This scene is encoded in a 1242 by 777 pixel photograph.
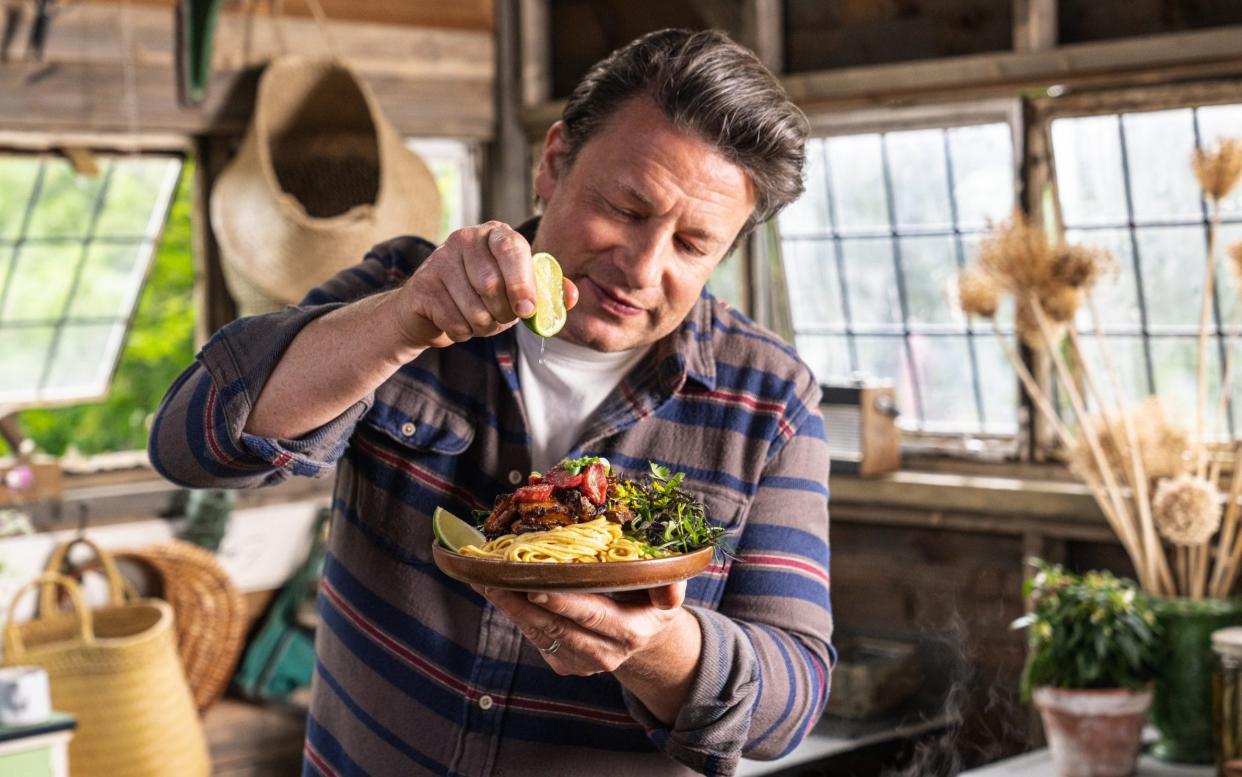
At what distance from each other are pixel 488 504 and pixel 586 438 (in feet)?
0.44

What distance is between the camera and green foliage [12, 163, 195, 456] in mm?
8468

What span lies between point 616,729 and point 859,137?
2851 mm

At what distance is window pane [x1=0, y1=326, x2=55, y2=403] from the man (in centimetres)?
277

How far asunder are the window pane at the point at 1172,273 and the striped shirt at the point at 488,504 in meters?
2.27

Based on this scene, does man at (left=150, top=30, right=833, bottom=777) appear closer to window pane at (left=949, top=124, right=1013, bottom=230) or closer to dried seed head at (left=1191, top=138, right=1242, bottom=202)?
dried seed head at (left=1191, top=138, right=1242, bottom=202)

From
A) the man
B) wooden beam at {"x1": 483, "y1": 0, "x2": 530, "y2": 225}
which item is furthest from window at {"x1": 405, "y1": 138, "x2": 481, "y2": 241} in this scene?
the man

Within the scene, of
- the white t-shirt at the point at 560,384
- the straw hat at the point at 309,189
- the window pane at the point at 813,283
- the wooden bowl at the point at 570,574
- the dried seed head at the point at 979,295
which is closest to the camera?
the wooden bowl at the point at 570,574

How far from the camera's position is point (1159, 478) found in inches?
131

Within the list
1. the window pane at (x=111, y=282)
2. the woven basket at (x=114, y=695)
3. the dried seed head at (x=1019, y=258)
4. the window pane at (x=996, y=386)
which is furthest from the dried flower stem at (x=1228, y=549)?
the window pane at (x=111, y=282)

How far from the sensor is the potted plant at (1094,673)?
119 inches

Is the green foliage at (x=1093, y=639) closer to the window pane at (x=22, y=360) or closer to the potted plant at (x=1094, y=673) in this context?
the potted plant at (x=1094, y=673)

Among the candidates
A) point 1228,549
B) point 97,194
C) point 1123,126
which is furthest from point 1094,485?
point 97,194

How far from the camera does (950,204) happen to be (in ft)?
13.3

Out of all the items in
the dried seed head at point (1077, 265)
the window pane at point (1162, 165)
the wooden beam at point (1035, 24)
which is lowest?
the dried seed head at point (1077, 265)
